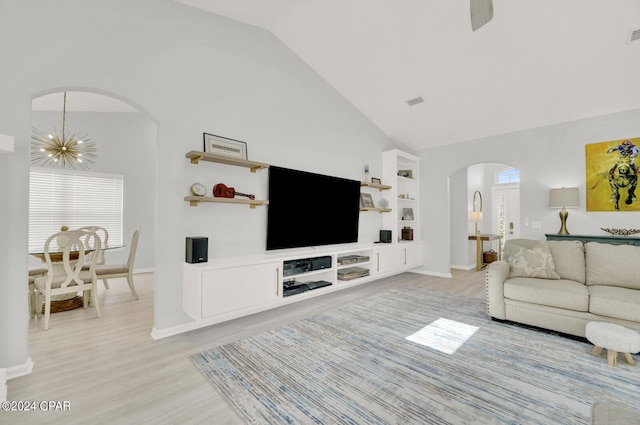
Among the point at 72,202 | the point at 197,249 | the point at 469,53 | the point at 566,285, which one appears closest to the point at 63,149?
the point at 72,202

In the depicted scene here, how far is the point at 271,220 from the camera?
357cm

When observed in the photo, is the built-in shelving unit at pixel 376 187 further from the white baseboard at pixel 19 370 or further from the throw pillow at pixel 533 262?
the white baseboard at pixel 19 370

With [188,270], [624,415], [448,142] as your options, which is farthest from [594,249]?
[188,270]

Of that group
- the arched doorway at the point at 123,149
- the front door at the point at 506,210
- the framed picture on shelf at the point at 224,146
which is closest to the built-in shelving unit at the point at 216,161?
the framed picture on shelf at the point at 224,146

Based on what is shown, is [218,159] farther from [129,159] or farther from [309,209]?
[129,159]

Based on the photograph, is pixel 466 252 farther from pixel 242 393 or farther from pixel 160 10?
pixel 160 10

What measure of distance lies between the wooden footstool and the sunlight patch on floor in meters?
0.91

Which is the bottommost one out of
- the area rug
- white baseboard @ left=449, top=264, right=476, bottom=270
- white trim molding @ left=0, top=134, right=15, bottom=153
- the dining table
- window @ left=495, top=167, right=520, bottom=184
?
the area rug

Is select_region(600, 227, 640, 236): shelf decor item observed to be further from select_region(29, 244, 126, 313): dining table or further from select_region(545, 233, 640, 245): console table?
select_region(29, 244, 126, 313): dining table

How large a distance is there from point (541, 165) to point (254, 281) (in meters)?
4.78

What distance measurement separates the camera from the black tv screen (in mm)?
3611

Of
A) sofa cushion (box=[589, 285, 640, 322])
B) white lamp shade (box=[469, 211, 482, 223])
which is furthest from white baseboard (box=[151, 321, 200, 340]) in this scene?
white lamp shade (box=[469, 211, 482, 223])

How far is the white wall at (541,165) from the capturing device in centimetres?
399

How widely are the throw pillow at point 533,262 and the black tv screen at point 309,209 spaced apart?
7.29 ft
